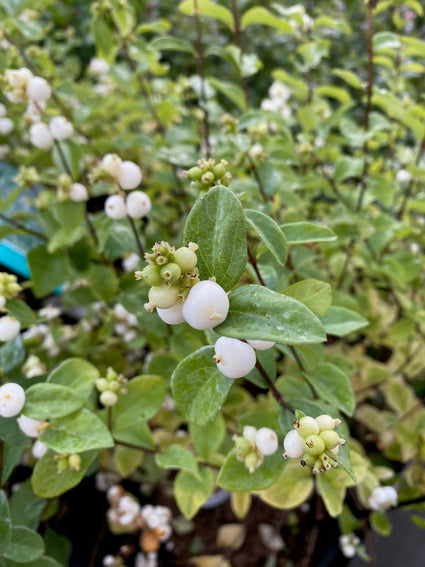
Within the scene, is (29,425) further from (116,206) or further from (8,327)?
(116,206)

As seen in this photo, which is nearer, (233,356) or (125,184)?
(233,356)

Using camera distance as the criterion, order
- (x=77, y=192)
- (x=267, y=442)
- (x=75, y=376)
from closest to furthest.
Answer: (x=267, y=442) → (x=75, y=376) → (x=77, y=192)

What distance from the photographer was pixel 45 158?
0.76 metres

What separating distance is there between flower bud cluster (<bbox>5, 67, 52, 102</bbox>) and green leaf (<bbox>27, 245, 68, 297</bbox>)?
0.20 m

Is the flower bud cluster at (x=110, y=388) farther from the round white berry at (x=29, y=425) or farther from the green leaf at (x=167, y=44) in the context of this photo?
the green leaf at (x=167, y=44)

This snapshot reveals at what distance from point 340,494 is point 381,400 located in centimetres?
46

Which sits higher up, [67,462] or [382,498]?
[67,462]

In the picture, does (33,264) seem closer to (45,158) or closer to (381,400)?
(45,158)

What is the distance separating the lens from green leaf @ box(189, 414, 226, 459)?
0.53 metres

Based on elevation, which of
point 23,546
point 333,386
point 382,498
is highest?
point 333,386

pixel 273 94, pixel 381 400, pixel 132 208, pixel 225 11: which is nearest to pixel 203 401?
pixel 132 208

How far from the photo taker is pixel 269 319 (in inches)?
9.3

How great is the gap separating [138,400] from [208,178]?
278 mm

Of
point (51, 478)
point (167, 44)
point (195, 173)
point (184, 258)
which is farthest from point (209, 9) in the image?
point (51, 478)
